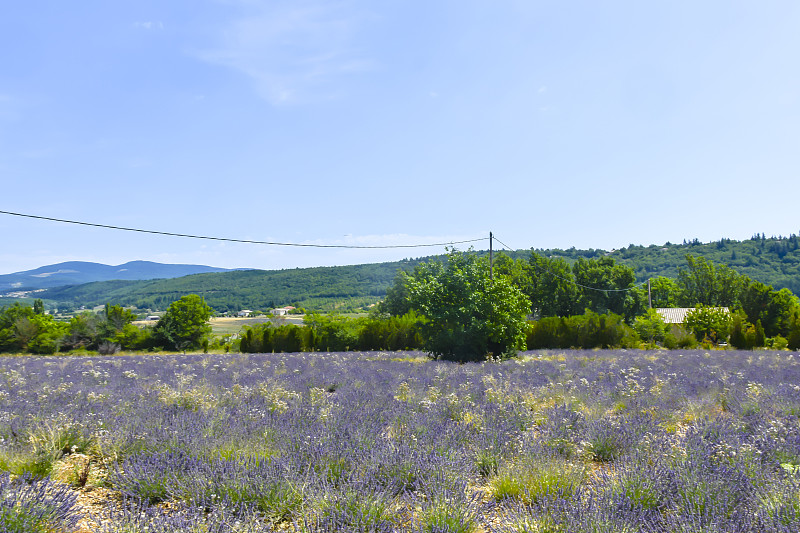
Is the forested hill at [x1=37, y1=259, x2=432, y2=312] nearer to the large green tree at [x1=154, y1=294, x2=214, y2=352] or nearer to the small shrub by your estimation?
the large green tree at [x1=154, y1=294, x2=214, y2=352]

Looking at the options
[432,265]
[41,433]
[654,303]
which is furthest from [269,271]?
[41,433]

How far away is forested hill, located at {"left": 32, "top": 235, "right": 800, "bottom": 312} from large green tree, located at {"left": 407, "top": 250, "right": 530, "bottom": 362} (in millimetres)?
54896

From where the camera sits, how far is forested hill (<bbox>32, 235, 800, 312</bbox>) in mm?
86125

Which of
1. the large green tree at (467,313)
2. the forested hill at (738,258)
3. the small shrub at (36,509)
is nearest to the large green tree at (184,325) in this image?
the large green tree at (467,313)

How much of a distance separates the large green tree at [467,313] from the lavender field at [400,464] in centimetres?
747

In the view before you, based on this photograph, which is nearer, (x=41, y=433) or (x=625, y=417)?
(x=41, y=433)

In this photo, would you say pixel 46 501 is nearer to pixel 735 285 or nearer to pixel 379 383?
pixel 379 383

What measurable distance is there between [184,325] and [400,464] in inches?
1173

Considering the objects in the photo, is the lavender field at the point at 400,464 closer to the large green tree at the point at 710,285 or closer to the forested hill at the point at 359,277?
the large green tree at the point at 710,285

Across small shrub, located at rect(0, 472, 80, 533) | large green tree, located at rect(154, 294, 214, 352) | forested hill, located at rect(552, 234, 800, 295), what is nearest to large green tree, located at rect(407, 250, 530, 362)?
small shrub, located at rect(0, 472, 80, 533)

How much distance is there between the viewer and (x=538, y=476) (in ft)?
10.5

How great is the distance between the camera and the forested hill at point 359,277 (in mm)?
86125

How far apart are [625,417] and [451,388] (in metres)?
3.10

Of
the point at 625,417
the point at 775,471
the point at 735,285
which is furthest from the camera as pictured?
the point at 735,285
